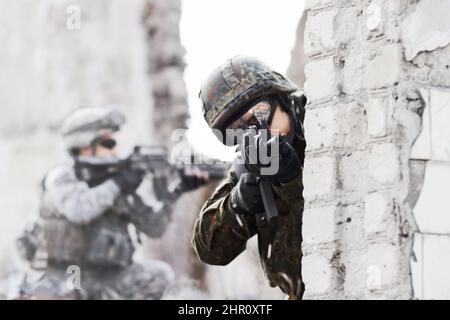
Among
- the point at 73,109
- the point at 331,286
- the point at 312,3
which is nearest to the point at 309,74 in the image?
the point at 312,3

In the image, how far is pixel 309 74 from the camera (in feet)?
11.6

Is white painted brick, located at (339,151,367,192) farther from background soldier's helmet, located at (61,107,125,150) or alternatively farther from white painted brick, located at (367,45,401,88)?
background soldier's helmet, located at (61,107,125,150)

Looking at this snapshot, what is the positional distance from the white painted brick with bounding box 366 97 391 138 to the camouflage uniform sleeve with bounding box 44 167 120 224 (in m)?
8.55

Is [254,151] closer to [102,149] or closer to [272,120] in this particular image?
[272,120]

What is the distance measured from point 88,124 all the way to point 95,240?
1388 mm

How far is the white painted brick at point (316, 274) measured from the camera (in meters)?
3.37

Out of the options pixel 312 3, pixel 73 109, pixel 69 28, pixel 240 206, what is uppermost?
pixel 69 28

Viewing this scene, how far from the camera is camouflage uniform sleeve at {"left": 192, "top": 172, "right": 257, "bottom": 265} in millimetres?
4406

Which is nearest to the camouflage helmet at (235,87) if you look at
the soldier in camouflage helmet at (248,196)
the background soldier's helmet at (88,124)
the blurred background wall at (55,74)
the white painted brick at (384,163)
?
the soldier in camouflage helmet at (248,196)

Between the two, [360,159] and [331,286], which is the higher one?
[360,159]

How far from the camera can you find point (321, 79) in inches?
138

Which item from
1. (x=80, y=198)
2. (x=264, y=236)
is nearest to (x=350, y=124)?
(x=264, y=236)

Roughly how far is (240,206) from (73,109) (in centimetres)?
858
